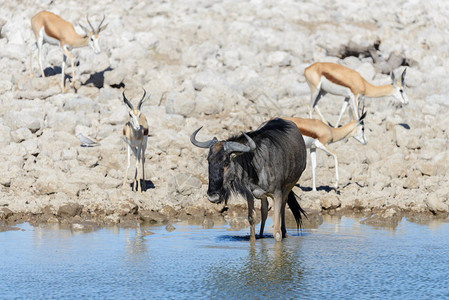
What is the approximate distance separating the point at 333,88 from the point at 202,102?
139 inches

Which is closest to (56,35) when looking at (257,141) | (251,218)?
(257,141)

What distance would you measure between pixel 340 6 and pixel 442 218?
19.1 m

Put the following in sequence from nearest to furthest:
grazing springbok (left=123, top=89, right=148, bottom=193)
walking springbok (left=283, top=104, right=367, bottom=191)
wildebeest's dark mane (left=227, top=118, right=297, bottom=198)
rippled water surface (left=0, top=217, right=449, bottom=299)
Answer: rippled water surface (left=0, top=217, right=449, bottom=299) < wildebeest's dark mane (left=227, top=118, right=297, bottom=198) < grazing springbok (left=123, top=89, right=148, bottom=193) < walking springbok (left=283, top=104, right=367, bottom=191)

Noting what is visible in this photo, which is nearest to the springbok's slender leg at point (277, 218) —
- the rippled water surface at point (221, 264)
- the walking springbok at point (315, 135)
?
the rippled water surface at point (221, 264)

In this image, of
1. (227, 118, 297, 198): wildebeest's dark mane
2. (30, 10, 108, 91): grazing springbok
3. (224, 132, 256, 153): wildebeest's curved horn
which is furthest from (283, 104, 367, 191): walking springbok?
(30, 10, 108, 91): grazing springbok

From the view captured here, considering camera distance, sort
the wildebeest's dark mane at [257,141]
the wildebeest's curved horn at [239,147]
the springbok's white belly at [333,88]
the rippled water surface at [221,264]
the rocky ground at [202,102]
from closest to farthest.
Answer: the rippled water surface at [221,264] → the wildebeest's curved horn at [239,147] → the wildebeest's dark mane at [257,141] → the rocky ground at [202,102] → the springbok's white belly at [333,88]

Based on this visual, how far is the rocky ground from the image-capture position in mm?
12758

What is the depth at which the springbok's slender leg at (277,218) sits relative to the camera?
30.6 ft

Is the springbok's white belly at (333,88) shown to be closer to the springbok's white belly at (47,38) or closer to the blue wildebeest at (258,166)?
the springbok's white belly at (47,38)

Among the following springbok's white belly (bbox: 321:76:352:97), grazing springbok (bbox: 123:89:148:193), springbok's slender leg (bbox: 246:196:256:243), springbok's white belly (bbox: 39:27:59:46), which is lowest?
springbok's slender leg (bbox: 246:196:256:243)

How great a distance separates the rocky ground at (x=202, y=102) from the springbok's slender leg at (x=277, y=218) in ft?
7.91

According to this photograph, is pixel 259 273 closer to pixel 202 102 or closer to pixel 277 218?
pixel 277 218

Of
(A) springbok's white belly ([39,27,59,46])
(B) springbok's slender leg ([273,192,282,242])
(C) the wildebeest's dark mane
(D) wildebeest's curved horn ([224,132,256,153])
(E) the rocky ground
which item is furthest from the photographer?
(A) springbok's white belly ([39,27,59,46])

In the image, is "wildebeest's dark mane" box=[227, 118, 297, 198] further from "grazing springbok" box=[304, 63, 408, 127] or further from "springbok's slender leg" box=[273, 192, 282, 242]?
"grazing springbok" box=[304, 63, 408, 127]
